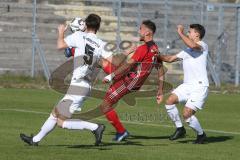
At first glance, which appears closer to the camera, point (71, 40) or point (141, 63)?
point (71, 40)

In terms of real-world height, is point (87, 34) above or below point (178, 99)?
above

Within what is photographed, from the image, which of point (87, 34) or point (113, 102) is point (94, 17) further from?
point (113, 102)

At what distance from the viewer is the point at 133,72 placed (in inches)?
618

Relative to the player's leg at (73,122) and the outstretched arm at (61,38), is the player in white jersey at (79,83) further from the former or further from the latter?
the outstretched arm at (61,38)

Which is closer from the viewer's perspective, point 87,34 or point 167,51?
point 87,34

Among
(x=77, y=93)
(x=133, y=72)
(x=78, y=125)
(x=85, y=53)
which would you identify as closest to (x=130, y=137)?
(x=133, y=72)

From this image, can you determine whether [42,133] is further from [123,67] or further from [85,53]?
[123,67]

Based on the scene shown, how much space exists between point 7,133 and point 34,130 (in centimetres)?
92

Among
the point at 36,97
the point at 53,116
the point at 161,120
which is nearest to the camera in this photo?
the point at 53,116

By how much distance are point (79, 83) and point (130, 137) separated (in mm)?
2497

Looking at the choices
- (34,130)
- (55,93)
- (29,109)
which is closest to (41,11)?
(55,93)

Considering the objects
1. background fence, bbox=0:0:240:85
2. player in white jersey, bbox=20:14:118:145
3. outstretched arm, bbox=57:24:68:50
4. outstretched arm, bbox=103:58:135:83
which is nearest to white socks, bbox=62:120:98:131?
player in white jersey, bbox=20:14:118:145

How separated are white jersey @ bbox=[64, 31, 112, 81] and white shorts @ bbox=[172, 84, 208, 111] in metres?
2.16

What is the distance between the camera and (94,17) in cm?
1391
